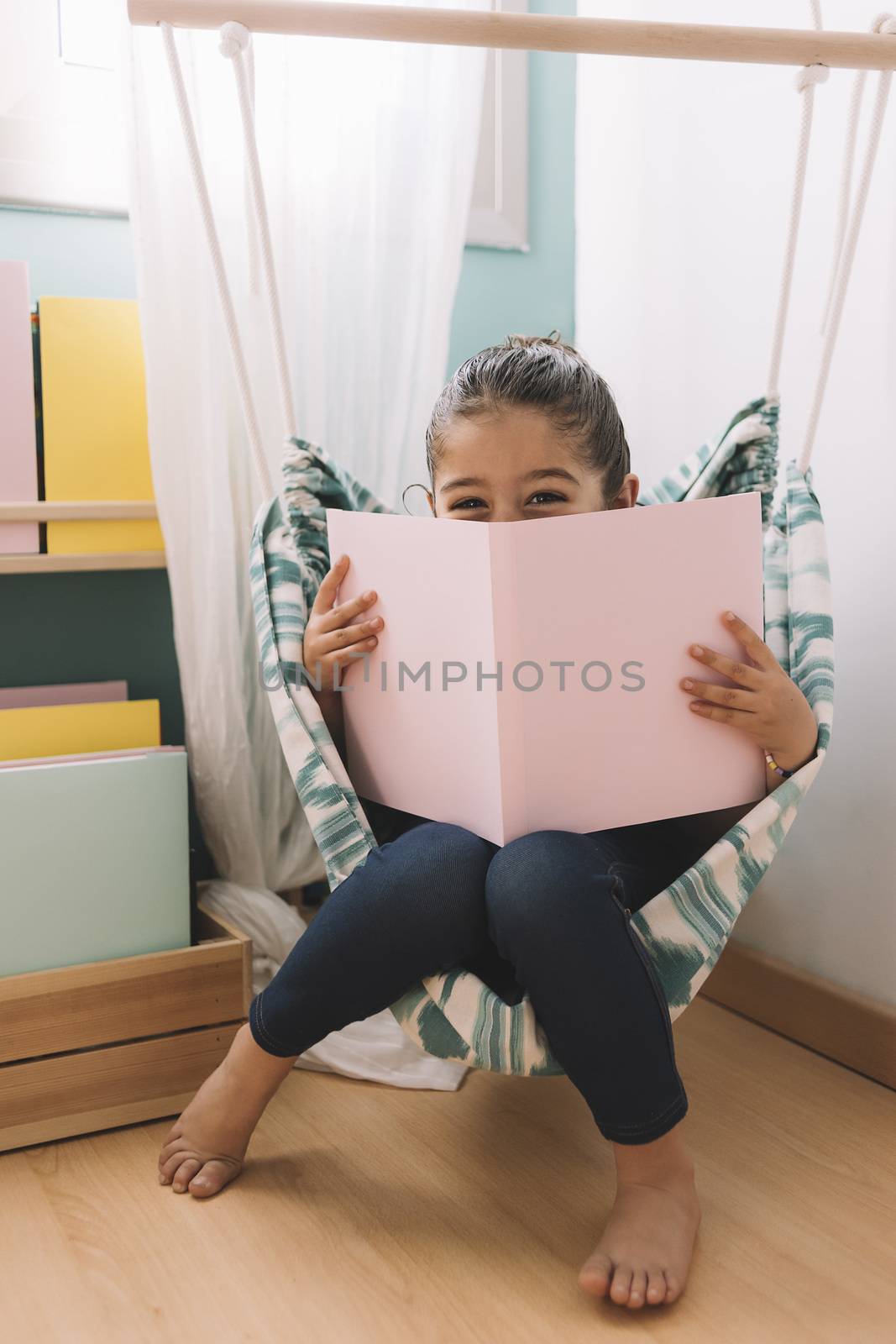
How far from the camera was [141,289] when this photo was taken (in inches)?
39.2

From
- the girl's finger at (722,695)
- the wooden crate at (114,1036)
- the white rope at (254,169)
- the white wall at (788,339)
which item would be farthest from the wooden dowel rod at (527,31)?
the wooden crate at (114,1036)

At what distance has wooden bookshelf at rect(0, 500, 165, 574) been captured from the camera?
37.4 inches

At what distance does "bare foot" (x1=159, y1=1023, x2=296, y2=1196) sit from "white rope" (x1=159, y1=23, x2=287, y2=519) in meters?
0.43

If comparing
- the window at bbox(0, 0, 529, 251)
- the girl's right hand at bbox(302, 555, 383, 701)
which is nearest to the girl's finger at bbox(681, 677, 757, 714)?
the girl's right hand at bbox(302, 555, 383, 701)

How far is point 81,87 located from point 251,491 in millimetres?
423

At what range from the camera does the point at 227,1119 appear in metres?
0.81

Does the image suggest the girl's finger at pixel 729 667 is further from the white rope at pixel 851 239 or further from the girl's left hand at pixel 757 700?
the white rope at pixel 851 239

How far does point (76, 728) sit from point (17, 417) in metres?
0.27

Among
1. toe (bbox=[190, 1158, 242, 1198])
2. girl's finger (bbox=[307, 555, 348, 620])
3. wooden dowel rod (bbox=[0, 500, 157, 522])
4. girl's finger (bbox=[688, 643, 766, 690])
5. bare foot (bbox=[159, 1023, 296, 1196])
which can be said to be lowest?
toe (bbox=[190, 1158, 242, 1198])

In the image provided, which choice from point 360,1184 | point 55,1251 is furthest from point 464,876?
point 55,1251

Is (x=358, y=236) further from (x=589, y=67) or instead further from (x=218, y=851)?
(x=218, y=851)

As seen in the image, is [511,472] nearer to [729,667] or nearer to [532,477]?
[532,477]

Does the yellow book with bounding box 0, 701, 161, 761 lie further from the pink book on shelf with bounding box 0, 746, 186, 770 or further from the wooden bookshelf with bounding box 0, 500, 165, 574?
the wooden bookshelf with bounding box 0, 500, 165, 574

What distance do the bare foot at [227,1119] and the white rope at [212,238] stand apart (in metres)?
0.43
